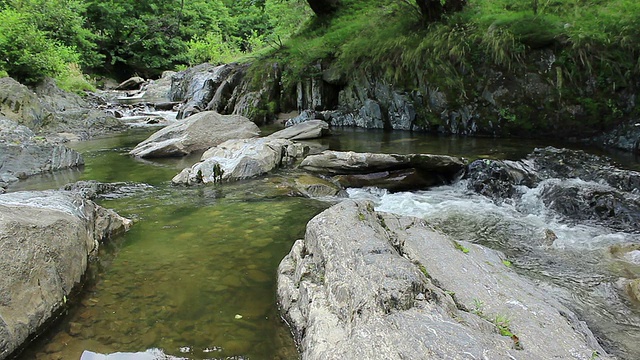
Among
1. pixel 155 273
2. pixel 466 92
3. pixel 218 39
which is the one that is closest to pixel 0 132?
pixel 155 273

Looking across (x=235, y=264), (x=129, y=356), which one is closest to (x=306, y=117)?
(x=235, y=264)

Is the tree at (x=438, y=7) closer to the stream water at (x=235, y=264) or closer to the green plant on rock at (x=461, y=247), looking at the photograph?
the stream water at (x=235, y=264)

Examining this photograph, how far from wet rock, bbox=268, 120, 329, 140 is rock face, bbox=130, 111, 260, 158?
0.94 m

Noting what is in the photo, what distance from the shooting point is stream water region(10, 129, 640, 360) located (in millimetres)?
2998

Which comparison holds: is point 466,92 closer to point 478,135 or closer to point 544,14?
point 478,135

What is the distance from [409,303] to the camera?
2449 mm

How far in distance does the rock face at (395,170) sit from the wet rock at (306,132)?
3.70 meters

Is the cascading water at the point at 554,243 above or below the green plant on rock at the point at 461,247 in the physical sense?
below

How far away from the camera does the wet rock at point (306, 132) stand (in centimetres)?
1129

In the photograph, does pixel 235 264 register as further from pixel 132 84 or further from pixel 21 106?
pixel 132 84

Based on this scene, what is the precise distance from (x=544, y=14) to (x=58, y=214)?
1108 cm

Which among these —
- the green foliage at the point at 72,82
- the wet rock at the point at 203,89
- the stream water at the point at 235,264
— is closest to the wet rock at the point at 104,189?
the stream water at the point at 235,264

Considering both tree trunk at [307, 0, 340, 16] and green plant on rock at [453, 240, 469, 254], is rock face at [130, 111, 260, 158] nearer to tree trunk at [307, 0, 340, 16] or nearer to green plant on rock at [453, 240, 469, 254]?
tree trunk at [307, 0, 340, 16]

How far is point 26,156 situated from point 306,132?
6.58m
